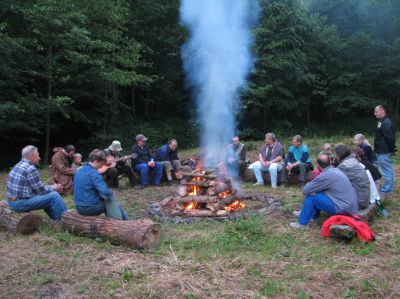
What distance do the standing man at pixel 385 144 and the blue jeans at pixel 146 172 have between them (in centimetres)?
492

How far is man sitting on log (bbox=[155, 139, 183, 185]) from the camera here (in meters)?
10.2

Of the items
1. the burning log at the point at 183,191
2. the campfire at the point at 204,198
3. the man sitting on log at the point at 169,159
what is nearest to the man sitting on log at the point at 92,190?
the campfire at the point at 204,198

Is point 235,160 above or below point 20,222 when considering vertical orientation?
above

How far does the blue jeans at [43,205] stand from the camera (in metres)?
6.30

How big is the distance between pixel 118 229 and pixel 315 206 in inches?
116

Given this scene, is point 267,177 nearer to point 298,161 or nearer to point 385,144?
point 298,161

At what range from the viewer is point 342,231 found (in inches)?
216

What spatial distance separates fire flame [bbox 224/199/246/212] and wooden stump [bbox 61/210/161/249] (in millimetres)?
2306

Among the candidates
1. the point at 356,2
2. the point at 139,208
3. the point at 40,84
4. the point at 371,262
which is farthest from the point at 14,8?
the point at 356,2

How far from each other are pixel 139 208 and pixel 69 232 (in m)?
2.02

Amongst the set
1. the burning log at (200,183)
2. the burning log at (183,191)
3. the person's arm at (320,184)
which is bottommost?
the burning log at (183,191)

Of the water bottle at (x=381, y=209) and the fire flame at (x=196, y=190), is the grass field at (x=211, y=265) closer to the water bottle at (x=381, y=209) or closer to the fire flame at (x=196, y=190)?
the water bottle at (x=381, y=209)

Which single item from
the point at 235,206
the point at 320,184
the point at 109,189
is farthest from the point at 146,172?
the point at 320,184

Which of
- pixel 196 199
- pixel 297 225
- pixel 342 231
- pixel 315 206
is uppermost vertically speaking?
pixel 315 206
